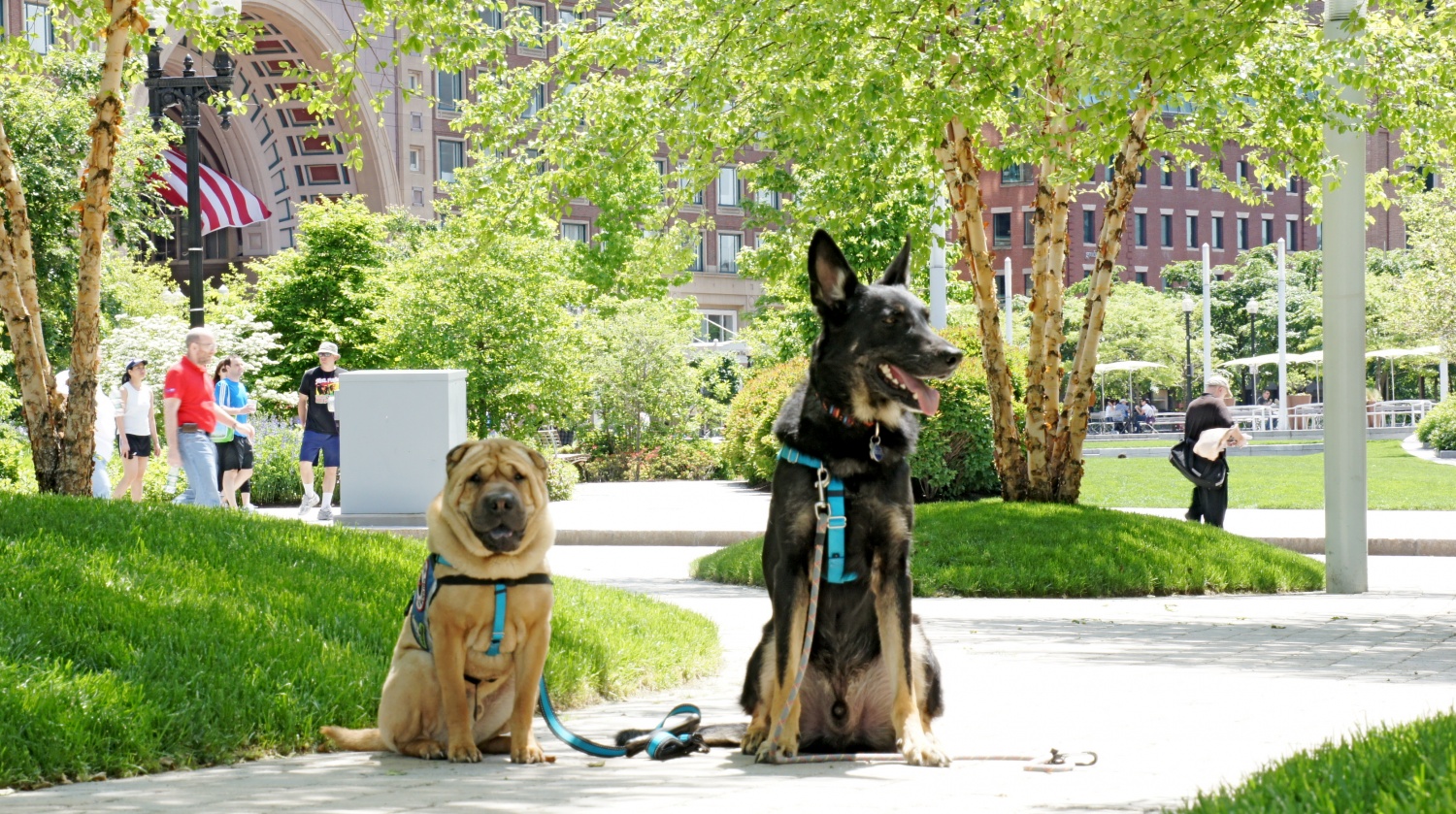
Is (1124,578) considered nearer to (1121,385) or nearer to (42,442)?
(42,442)

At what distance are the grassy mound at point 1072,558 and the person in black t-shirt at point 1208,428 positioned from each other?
1.37 meters

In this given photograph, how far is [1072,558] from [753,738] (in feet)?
28.4

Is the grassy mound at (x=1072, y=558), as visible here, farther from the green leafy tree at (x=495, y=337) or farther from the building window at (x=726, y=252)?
the building window at (x=726, y=252)

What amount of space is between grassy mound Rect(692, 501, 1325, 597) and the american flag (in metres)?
47.9

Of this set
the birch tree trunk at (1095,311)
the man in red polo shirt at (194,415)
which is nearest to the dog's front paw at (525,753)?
the birch tree trunk at (1095,311)

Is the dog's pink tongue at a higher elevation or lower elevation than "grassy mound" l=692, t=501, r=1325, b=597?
higher

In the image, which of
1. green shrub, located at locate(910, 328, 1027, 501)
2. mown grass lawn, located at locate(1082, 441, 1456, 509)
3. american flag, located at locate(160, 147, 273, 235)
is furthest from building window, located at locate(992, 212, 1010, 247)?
green shrub, located at locate(910, 328, 1027, 501)

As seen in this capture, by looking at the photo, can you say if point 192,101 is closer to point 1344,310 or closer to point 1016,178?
point 1344,310

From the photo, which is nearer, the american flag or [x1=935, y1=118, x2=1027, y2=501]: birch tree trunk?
[x1=935, y1=118, x2=1027, y2=501]: birch tree trunk

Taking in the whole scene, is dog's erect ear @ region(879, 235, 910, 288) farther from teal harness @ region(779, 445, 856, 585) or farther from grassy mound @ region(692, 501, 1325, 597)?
grassy mound @ region(692, 501, 1325, 597)

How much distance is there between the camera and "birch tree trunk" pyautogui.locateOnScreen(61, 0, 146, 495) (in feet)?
37.1

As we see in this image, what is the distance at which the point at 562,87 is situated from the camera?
45.9 feet

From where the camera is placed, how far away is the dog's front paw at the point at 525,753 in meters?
5.41

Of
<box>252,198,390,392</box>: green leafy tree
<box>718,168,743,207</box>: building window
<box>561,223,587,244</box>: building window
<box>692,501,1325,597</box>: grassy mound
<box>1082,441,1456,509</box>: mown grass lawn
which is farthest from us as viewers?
<box>718,168,743,207</box>: building window
